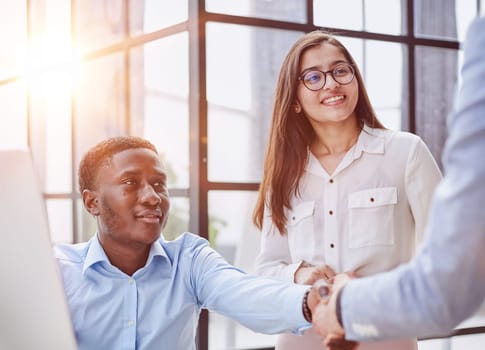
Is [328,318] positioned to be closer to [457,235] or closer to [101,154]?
[457,235]

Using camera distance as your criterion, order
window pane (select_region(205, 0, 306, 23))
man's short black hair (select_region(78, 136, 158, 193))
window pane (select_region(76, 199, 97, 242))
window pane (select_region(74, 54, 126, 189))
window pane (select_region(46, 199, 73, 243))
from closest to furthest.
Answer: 1. man's short black hair (select_region(78, 136, 158, 193))
2. window pane (select_region(205, 0, 306, 23))
3. window pane (select_region(74, 54, 126, 189))
4. window pane (select_region(76, 199, 97, 242))
5. window pane (select_region(46, 199, 73, 243))

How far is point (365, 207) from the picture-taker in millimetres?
2008

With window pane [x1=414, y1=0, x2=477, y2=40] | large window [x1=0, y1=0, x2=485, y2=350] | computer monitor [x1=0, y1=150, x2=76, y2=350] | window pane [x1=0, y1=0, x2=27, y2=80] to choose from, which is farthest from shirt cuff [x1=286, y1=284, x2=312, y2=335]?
window pane [x1=0, y1=0, x2=27, y2=80]

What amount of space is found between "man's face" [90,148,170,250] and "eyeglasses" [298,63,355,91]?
0.51 metres

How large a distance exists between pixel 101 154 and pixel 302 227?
60 cm

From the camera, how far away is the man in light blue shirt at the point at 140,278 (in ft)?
5.68

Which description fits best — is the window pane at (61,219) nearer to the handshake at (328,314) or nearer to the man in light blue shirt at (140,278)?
the man in light blue shirt at (140,278)

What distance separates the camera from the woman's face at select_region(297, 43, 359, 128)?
80.7 inches

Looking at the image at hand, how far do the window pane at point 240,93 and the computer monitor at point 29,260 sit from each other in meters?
2.35

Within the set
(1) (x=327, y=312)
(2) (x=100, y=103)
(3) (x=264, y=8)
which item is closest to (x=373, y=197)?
(1) (x=327, y=312)

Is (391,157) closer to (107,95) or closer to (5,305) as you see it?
(5,305)

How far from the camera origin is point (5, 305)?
1178 millimetres

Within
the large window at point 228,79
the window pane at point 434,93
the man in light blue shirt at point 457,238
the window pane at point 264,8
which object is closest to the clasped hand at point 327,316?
the man in light blue shirt at point 457,238

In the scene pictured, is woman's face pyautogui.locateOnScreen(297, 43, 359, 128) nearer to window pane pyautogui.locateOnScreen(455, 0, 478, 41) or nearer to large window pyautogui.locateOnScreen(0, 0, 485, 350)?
large window pyautogui.locateOnScreen(0, 0, 485, 350)
